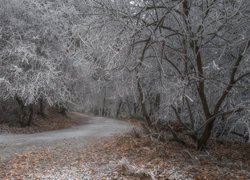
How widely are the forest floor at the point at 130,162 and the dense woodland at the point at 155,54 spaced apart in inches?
26.5

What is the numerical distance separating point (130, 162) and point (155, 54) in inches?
112

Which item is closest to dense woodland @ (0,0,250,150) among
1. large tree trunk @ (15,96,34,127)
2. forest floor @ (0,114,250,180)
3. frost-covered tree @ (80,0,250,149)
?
frost-covered tree @ (80,0,250,149)

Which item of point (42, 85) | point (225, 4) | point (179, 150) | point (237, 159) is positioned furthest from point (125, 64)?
point (42, 85)

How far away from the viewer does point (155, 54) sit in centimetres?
912

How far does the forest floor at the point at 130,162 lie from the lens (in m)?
8.35

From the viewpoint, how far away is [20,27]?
57.8 ft

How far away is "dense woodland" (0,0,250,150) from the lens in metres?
8.30

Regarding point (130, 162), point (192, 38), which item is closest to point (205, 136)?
point (130, 162)

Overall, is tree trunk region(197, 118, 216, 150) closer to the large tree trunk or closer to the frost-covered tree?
the frost-covered tree

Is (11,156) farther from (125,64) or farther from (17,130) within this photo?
(17,130)

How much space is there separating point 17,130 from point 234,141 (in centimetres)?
1110

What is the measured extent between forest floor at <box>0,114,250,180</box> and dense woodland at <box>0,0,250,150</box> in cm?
67

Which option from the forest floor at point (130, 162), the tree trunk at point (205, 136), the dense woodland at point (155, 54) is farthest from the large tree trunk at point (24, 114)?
the tree trunk at point (205, 136)

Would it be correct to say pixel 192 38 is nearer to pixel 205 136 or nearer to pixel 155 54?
pixel 155 54
